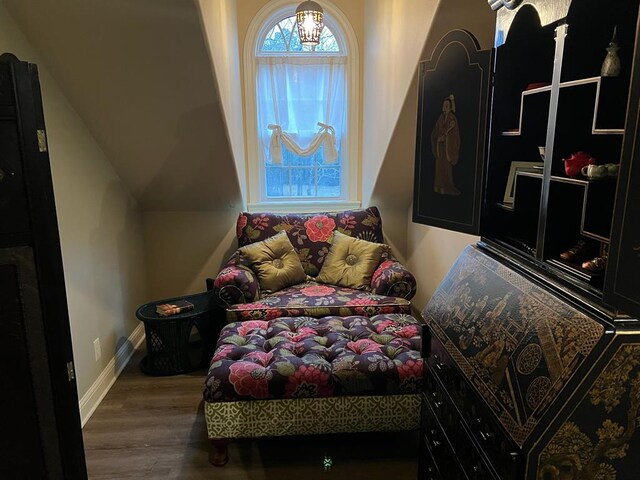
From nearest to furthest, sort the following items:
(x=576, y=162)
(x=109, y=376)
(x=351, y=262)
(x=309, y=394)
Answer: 1. (x=576, y=162)
2. (x=309, y=394)
3. (x=109, y=376)
4. (x=351, y=262)

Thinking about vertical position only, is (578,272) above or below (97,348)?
above

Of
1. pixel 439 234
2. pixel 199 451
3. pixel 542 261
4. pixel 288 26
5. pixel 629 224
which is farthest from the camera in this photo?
pixel 288 26

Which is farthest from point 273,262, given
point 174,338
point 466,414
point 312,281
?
point 466,414

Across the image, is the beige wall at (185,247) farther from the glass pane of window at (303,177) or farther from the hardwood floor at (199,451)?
the hardwood floor at (199,451)

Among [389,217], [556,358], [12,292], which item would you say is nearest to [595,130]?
[556,358]

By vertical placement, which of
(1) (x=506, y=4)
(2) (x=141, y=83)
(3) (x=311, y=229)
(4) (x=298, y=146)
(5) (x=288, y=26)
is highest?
(5) (x=288, y=26)

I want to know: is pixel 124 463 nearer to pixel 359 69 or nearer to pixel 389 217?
pixel 389 217

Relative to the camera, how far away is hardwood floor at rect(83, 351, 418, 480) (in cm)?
221

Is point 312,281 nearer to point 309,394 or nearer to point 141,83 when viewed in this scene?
point 309,394

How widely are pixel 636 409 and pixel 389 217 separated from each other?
122 inches

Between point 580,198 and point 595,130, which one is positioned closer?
point 595,130

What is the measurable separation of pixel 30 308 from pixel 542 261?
1538 millimetres

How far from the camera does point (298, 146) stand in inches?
162

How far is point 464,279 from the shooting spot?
1762mm
